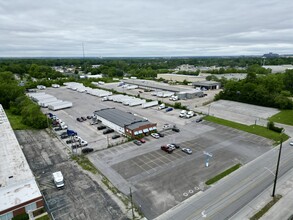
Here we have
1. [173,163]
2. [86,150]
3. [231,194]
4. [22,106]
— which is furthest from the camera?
[22,106]

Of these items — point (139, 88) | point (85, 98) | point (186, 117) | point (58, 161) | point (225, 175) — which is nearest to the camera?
point (225, 175)

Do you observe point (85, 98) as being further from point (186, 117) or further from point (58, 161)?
point (58, 161)

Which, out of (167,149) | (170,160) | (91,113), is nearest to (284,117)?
(167,149)

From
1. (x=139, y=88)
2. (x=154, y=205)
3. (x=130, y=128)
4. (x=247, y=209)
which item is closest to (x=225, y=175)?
(x=247, y=209)

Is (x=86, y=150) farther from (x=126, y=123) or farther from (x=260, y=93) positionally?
(x=260, y=93)

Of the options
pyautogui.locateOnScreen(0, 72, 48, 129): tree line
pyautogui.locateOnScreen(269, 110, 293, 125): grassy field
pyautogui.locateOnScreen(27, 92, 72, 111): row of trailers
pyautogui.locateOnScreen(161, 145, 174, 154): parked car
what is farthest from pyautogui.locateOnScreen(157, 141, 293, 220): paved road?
pyautogui.locateOnScreen(27, 92, 72, 111): row of trailers

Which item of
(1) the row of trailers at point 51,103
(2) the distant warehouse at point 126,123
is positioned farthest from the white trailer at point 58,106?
(2) the distant warehouse at point 126,123
